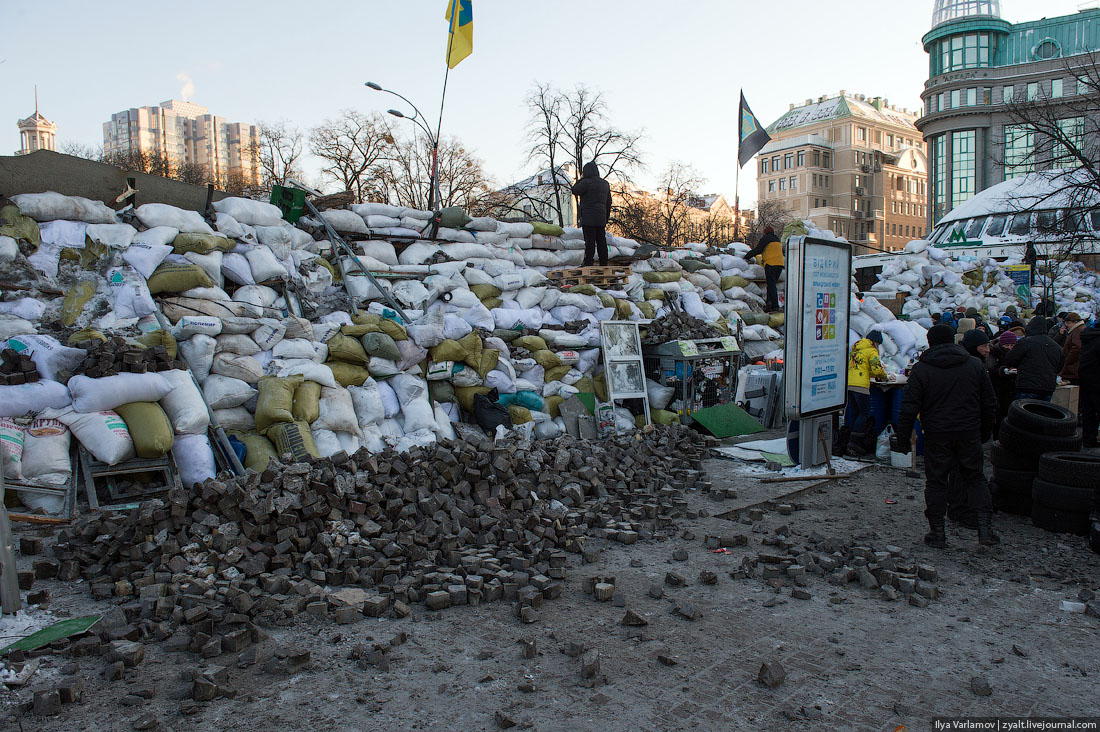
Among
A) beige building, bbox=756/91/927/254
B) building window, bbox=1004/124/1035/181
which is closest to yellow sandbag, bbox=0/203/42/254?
building window, bbox=1004/124/1035/181

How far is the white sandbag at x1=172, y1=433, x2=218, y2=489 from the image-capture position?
17.4ft

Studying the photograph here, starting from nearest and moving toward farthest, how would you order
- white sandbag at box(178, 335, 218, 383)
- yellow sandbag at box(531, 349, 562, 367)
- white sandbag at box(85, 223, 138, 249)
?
1. white sandbag at box(178, 335, 218, 383)
2. white sandbag at box(85, 223, 138, 249)
3. yellow sandbag at box(531, 349, 562, 367)

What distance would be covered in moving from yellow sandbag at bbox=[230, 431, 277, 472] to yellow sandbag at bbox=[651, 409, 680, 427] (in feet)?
14.3

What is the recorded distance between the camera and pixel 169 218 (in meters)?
7.75

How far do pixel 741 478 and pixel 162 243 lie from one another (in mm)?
6174

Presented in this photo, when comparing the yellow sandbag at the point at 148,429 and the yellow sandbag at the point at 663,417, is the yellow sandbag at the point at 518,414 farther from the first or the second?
the yellow sandbag at the point at 148,429

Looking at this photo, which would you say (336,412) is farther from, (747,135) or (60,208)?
(747,135)

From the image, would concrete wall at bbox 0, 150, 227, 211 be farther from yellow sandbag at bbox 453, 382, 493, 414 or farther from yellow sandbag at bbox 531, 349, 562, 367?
yellow sandbag at bbox 531, 349, 562, 367

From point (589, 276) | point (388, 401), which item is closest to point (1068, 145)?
point (589, 276)

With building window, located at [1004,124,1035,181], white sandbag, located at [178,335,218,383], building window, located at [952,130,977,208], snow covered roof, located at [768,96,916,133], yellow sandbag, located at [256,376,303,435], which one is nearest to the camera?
yellow sandbag, located at [256,376,303,435]

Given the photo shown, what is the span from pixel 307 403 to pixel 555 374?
313cm

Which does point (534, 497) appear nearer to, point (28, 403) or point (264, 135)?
point (28, 403)

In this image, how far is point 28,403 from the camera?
505 cm

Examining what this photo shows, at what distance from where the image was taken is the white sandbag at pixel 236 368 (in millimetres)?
6273
